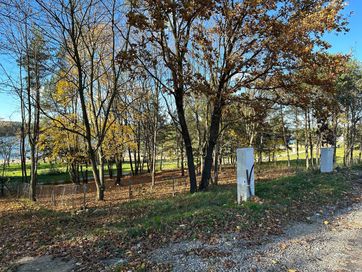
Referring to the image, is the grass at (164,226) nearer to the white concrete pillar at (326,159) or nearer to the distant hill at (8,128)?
the white concrete pillar at (326,159)

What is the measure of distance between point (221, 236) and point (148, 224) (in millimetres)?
1604

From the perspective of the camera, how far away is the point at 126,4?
12320 millimetres

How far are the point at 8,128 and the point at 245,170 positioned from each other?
86.0 feet

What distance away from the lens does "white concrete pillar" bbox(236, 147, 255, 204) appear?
7.02 metres

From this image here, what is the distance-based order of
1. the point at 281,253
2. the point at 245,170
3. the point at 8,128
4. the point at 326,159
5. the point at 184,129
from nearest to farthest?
the point at 281,253
the point at 245,170
the point at 184,129
the point at 326,159
the point at 8,128

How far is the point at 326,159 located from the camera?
39.7 ft

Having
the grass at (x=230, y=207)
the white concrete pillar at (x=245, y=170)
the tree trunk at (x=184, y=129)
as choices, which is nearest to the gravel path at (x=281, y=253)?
the grass at (x=230, y=207)

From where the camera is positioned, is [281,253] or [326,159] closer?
[281,253]

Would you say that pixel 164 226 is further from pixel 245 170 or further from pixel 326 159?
pixel 326 159

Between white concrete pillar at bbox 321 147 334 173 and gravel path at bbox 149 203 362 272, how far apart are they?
23.2ft

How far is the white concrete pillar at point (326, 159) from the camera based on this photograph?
39.3 ft

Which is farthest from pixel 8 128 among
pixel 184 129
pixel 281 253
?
pixel 281 253

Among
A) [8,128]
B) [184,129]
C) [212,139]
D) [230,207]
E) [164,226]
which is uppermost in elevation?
[8,128]

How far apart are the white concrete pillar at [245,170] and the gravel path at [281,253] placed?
1790mm
